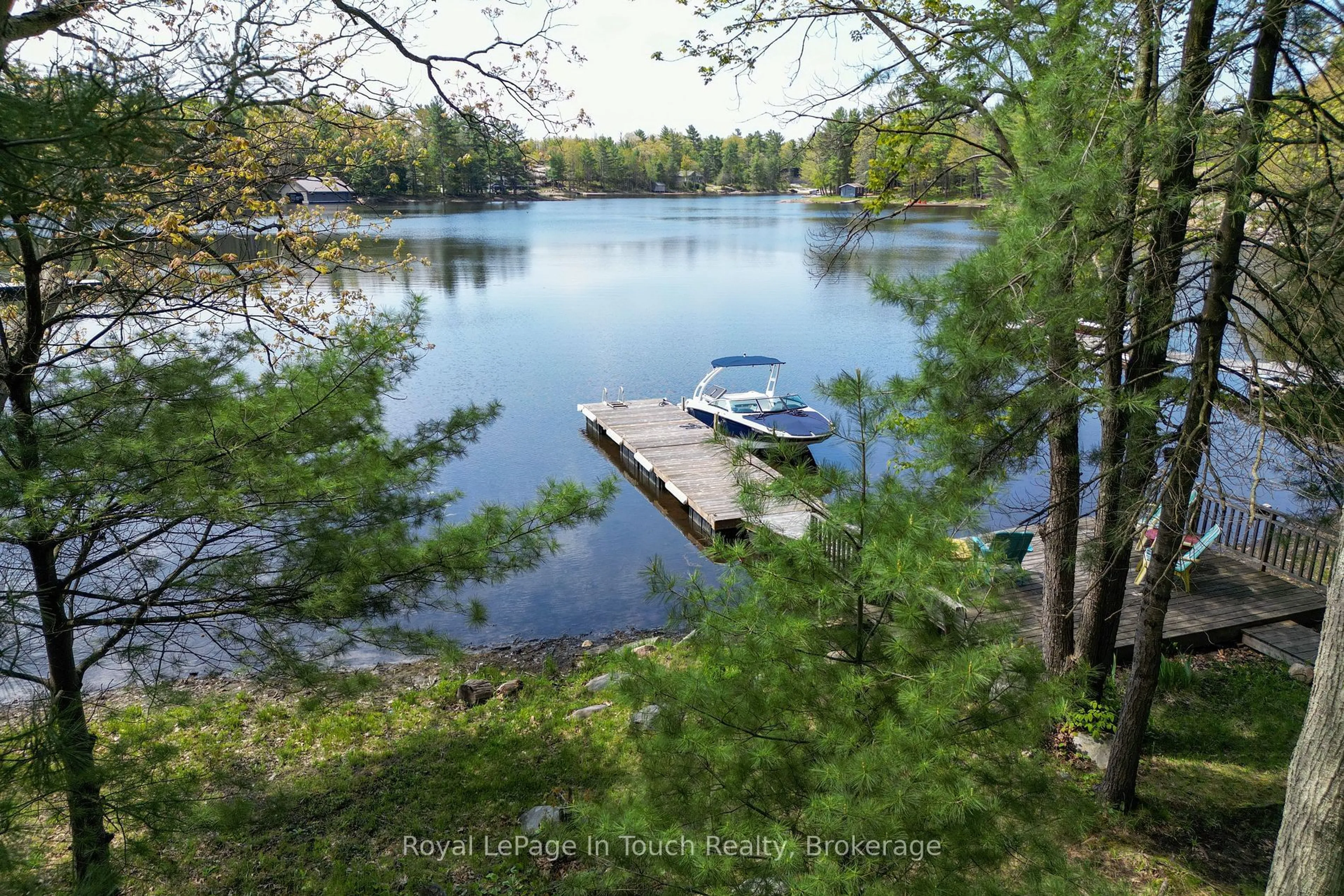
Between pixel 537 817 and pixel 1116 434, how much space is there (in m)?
4.48

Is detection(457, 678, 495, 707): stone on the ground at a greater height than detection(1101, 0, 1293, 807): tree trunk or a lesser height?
lesser

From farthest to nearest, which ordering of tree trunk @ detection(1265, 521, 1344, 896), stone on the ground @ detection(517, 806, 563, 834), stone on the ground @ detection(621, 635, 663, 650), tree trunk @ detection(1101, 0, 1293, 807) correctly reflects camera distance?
stone on the ground @ detection(621, 635, 663, 650) → stone on the ground @ detection(517, 806, 563, 834) → tree trunk @ detection(1101, 0, 1293, 807) → tree trunk @ detection(1265, 521, 1344, 896)

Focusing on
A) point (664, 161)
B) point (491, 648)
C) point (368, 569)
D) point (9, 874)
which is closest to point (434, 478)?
point (368, 569)

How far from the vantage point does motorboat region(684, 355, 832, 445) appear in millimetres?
15117

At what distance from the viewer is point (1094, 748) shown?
20.2 ft

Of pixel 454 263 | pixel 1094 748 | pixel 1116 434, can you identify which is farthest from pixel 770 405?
pixel 454 263

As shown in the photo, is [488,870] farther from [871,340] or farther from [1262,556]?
[871,340]

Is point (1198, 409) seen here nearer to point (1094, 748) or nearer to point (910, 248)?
point (1094, 748)

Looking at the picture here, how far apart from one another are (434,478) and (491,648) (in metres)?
4.77

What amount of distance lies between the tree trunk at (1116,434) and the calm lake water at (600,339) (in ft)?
5.33

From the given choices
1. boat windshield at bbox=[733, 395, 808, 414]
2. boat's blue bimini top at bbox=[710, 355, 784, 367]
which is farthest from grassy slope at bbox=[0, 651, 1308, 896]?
boat's blue bimini top at bbox=[710, 355, 784, 367]

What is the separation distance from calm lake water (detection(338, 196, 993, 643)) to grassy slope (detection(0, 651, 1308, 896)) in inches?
79.8

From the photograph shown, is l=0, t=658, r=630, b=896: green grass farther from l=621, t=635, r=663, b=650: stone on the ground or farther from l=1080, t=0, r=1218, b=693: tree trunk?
l=1080, t=0, r=1218, b=693: tree trunk

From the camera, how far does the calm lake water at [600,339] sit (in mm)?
12117
